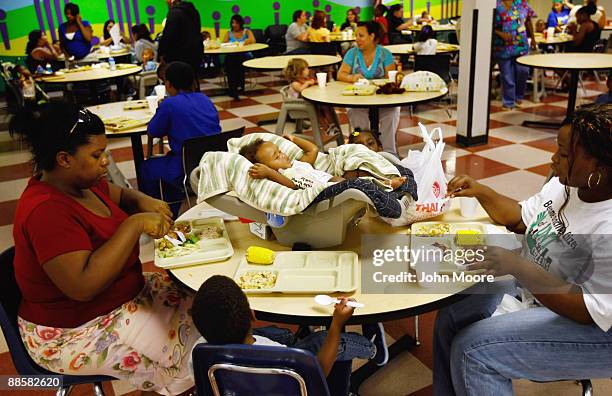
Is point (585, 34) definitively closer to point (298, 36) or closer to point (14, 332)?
point (298, 36)

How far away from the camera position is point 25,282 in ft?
5.17

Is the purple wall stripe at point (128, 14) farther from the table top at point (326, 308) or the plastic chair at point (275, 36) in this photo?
the table top at point (326, 308)

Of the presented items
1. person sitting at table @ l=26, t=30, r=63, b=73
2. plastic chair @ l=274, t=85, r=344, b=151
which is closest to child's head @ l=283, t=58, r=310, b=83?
plastic chair @ l=274, t=85, r=344, b=151

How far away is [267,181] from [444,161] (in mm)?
3599

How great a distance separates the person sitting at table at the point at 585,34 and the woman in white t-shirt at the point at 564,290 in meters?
6.63

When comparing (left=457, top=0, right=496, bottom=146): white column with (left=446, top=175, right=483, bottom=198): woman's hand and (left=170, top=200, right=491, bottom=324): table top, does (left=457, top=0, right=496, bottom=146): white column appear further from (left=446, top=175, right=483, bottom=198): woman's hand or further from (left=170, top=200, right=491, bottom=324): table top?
(left=170, top=200, right=491, bottom=324): table top

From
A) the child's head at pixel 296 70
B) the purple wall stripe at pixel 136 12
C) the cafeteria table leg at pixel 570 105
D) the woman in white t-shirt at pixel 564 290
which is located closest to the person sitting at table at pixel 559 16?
the cafeteria table leg at pixel 570 105

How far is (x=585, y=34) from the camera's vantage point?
23.6 feet

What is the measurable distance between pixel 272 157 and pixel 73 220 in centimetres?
76

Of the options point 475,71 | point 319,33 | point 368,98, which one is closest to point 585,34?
point 475,71

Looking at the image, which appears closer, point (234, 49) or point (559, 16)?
point (234, 49)

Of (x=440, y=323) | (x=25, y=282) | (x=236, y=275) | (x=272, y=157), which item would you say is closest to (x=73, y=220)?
(x=25, y=282)

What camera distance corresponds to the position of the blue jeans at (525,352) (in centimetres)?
141

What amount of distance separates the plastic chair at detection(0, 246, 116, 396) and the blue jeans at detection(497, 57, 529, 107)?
6.27 m
